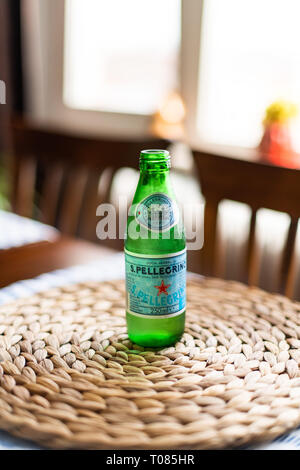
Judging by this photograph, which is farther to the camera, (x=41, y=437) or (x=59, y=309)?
(x=59, y=309)

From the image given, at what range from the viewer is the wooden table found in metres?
0.98

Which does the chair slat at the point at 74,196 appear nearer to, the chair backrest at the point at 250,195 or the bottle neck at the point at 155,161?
the chair backrest at the point at 250,195

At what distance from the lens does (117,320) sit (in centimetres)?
76

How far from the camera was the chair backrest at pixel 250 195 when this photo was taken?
1033mm

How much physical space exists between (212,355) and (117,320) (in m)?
0.17

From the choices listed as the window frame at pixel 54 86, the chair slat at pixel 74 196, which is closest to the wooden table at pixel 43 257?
the chair slat at pixel 74 196

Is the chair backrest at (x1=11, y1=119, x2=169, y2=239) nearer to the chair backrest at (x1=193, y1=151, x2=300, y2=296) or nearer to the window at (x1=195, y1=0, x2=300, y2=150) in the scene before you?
the chair backrest at (x1=193, y1=151, x2=300, y2=296)

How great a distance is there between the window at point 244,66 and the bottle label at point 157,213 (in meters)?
1.11

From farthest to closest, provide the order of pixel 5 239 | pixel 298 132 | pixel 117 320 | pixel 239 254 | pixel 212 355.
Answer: pixel 239 254
pixel 298 132
pixel 5 239
pixel 117 320
pixel 212 355

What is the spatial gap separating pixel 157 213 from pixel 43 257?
1.48 feet

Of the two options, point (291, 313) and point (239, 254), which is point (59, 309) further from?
point (239, 254)

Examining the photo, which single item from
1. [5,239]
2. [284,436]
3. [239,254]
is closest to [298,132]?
[239,254]

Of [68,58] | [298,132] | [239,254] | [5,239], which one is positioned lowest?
[239,254]
